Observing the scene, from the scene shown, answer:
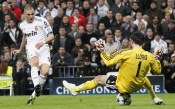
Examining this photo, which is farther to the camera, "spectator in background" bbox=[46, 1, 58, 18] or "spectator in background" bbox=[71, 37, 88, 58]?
"spectator in background" bbox=[46, 1, 58, 18]

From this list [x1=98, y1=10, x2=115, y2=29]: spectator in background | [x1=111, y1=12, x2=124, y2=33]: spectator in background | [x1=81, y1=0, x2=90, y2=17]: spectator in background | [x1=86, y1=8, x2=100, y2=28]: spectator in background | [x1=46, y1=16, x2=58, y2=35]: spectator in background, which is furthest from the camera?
[x1=81, y1=0, x2=90, y2=17]: spectator in background

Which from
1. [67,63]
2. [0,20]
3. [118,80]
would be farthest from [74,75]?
[118,80]

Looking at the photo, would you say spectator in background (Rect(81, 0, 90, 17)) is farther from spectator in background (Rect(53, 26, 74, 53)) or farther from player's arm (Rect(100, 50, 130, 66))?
player's arm (Rect(100, 50, 130, 66))

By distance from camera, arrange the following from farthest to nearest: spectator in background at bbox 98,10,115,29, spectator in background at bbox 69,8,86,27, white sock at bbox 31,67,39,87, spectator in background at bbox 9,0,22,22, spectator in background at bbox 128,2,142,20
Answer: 1. spectator in background at bbox 9,0,22,22
2. spectator in background at bbox 128,2,142,20
3. spectator in background at bbox 69,8,86,27
4. spectator in background at bbox 98,10,115,29
5. white sock at bbox 31,67,39,87

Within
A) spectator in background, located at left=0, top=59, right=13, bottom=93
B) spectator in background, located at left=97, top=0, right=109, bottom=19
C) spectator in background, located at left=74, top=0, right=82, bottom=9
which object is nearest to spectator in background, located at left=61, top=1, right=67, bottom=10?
spectator in background, located at left=74, top=0, right=82, bottom=9

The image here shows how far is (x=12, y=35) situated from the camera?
83.5 ft

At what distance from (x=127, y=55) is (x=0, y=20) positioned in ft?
43.4

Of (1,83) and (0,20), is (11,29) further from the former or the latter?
(1,83)

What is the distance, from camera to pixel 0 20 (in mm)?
26328

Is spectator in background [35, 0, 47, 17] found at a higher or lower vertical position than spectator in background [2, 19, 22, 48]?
higher

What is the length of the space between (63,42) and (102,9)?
297 centimetres

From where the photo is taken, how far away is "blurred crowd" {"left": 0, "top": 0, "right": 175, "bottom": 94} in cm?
2367

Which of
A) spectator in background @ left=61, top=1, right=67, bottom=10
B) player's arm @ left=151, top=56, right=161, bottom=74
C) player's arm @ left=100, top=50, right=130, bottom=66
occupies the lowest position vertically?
player's arm @ left=151, top=56, right=161, bottom=74

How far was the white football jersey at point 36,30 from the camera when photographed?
Result: 1634cm
